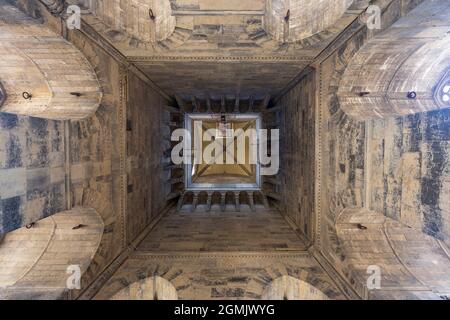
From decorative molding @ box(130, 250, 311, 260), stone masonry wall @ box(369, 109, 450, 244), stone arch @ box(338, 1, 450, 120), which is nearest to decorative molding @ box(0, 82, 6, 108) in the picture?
decorative molding @ box(130, 250, 311, 260)

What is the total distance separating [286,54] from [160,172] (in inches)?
300

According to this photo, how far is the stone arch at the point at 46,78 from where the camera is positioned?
5.63m

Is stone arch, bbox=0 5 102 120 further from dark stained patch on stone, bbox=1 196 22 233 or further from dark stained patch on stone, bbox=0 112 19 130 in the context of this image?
dark stained patch on stone, bbox=1 196 22 233

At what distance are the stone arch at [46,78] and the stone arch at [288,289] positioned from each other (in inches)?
271

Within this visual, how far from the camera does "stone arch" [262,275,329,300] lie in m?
6.91

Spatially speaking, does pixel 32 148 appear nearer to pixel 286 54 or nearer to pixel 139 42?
pixel 139 42

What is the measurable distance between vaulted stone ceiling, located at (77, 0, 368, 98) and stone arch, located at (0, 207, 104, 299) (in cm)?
507

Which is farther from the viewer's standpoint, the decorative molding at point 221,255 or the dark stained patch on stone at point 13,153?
the decorative molding at point 221,255

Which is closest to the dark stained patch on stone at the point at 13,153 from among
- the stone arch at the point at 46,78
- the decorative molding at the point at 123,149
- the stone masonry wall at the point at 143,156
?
the stone arch at the point at 46,78

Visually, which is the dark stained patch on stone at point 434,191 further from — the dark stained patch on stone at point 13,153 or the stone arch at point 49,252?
the stone arch at point 49,252

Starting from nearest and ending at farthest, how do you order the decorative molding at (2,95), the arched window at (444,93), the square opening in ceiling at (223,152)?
the arched window at (444,93) → the decorative molding at (2,95) → the square opening in ceiling at (223,152)

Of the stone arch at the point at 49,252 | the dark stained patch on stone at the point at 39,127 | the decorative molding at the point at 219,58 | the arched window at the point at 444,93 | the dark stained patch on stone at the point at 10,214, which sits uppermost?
the decorative molding at the point at 219,58

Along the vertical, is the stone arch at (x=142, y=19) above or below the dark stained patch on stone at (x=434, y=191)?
above

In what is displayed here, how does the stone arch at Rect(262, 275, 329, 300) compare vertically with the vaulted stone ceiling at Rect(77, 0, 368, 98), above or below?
below
